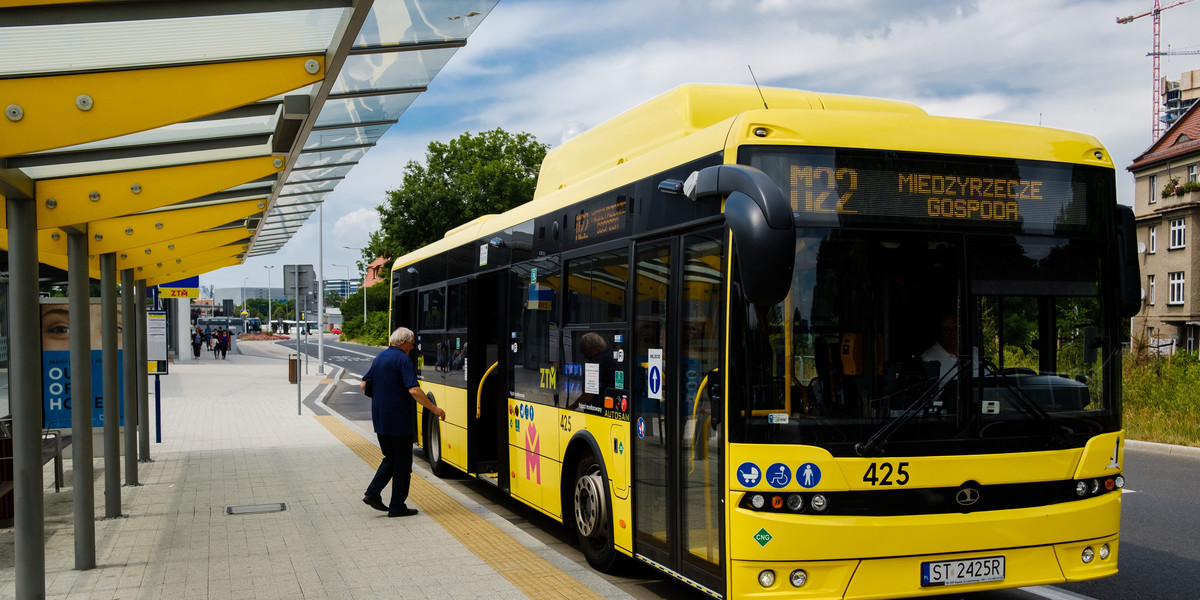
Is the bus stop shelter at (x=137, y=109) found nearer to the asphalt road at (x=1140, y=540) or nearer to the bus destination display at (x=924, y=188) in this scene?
the bus destination display at (x=924, y=188)

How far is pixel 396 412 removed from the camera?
9305mm

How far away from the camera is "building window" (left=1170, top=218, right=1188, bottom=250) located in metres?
50.0

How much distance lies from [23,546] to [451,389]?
5.77 metres

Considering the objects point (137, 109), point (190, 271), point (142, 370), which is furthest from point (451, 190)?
point (137, 109)

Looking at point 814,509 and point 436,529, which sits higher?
point 814,509

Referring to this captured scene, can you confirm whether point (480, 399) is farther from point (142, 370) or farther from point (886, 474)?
point (886, 474)

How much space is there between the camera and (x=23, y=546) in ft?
19.0

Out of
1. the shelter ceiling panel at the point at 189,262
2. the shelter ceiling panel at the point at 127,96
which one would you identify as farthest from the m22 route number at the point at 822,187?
the shelter ceiling panel at the point at 189,262

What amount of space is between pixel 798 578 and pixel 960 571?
0.85 m

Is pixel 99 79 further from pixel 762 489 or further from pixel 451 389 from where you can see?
pixel 451 389

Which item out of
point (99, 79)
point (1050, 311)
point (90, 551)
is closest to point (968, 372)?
point (1050, 311)

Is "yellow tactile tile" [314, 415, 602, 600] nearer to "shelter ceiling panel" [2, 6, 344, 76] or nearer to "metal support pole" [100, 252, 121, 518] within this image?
"metal support pole" [100, 252, 121, 518]

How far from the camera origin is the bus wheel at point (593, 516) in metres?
6.99

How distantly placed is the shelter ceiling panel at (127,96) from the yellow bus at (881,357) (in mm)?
2330
